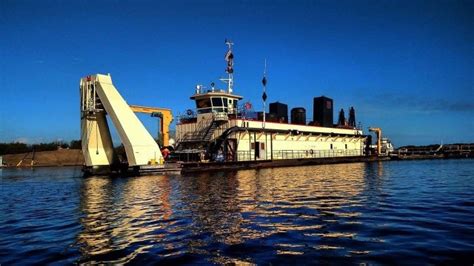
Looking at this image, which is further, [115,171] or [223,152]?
[223,152]

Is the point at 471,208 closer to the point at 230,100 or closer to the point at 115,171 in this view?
the point at 115,171

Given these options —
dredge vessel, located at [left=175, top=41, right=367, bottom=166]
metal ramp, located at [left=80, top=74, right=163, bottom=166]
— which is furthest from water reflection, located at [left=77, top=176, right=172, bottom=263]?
dredge vessel, located at [left=175, top=41, right=367, bottom=166]

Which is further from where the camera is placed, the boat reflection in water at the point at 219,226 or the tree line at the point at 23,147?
the tree line at the point at 23,147

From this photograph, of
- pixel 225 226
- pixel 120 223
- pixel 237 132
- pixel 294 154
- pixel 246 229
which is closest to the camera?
pixel 246 229

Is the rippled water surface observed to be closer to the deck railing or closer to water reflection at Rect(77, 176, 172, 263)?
water reflection at Rect(77, 176, 172, 263)

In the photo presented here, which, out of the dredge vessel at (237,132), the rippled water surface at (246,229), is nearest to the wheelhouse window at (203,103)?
the dredge vessel at (237,132)

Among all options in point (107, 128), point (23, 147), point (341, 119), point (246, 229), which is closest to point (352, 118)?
point (341, 119)

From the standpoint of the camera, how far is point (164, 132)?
46.2m

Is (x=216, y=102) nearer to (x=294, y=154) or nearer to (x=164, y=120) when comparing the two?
(x=164, y=120)

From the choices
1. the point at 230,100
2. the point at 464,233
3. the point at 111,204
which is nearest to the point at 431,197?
the point at 464,233

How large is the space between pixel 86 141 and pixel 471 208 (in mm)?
31596

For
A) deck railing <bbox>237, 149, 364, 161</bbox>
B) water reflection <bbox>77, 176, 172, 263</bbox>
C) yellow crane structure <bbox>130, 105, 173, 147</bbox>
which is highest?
yellow crane structure <bbox>130, 105, 173, 147</bbox>

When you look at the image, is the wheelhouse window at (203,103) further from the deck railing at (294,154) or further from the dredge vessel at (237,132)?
the deck railing at (294,154)

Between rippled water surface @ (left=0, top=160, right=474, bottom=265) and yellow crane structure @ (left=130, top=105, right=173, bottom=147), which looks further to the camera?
yellow crane structure @ (left=130, top=105, right=173, bottom=147)
